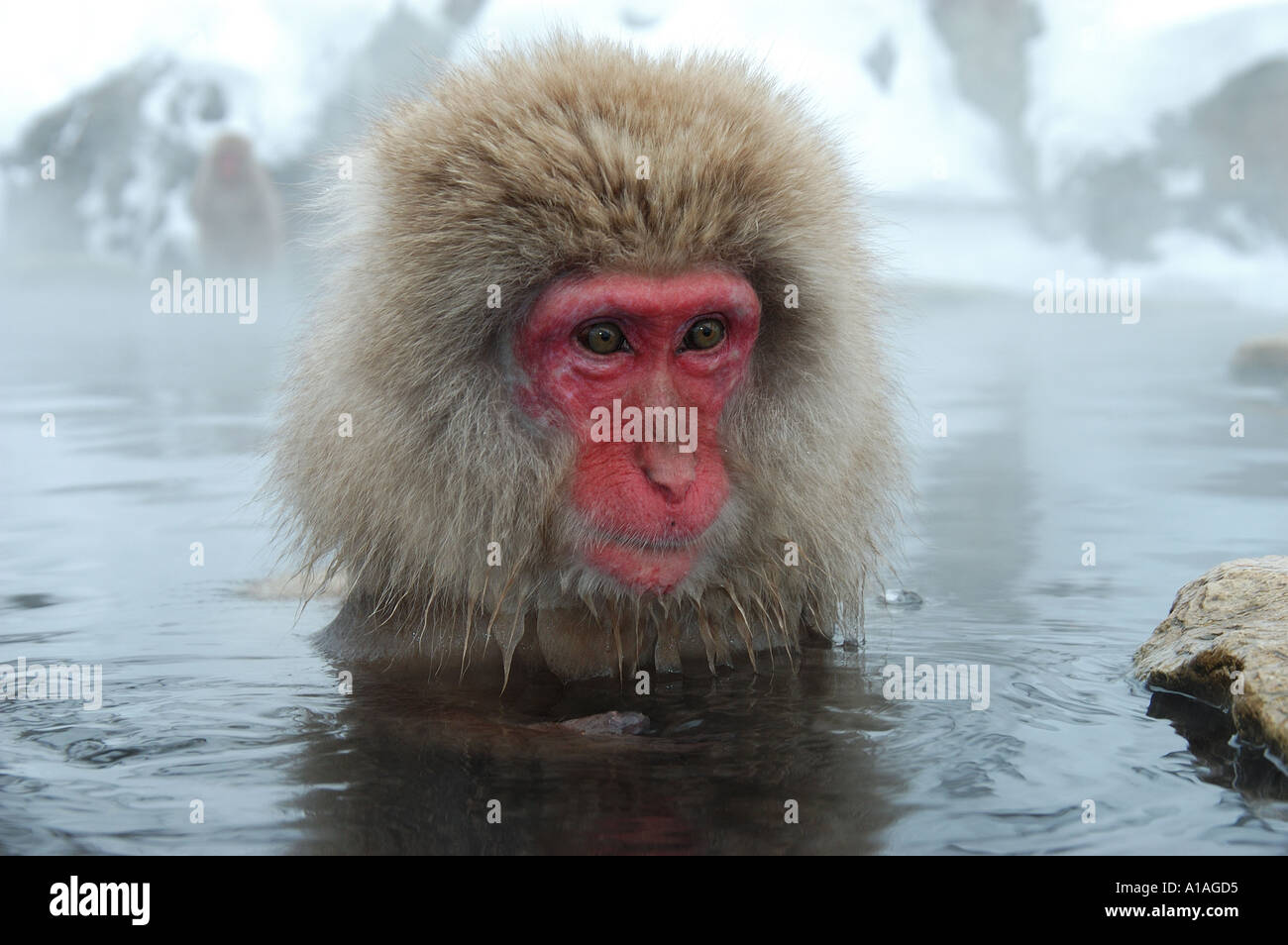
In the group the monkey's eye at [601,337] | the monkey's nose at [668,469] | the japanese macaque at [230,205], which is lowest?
the monkey's nose at [668,469]

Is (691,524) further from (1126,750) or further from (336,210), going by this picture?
(336,210)

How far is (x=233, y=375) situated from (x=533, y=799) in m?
8.14

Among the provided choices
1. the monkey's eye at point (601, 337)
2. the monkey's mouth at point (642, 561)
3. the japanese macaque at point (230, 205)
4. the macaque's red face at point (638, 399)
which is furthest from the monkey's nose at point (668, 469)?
the japanese macaque at point (230, 205)

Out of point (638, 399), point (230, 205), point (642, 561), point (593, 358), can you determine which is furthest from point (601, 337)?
point (230, 205)

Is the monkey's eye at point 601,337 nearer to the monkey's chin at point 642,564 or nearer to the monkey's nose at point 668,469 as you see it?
the monkey's nose at point 668,469

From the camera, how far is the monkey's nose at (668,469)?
2.93 m

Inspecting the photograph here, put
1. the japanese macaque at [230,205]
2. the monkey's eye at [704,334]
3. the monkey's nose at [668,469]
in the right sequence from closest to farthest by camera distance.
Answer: the monkey's nose at [668,469]
the monkey's eye at [704,334]
the japanese macaque at [230,205]

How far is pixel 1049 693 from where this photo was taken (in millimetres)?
3279

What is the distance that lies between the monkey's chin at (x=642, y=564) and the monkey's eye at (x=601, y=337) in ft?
1.35

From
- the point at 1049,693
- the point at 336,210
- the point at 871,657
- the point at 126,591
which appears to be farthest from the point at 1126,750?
the point at 126,591

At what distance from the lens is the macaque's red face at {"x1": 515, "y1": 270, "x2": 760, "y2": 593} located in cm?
296

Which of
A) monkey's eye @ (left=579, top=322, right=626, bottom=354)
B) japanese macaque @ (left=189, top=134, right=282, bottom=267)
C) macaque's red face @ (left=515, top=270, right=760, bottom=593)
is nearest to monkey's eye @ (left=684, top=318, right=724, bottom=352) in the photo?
macaque's red face @ (left=515, top=270, right=760, bottom=593)

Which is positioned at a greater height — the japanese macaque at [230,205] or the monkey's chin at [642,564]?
the japanese macaque at [230,205]

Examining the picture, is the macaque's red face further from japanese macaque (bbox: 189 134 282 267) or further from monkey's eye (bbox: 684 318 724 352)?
japanese macaque (bbox: 189 134 282 267)
